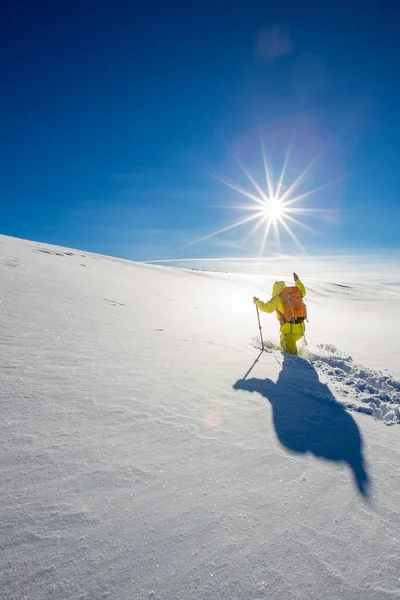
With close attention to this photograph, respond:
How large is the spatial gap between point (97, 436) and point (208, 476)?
1.08 m

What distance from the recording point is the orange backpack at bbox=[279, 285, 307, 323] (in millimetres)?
7267

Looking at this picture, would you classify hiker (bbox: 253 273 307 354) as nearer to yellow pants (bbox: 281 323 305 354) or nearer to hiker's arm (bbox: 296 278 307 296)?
yellow pants (bbox: 281 323 305 354)

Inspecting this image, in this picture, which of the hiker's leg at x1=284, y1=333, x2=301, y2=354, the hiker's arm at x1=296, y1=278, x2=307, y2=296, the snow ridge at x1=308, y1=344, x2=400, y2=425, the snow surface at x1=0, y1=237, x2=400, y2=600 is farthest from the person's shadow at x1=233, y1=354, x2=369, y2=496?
the hiker's arm at x1=296, y1=278, x2=307, y2=296

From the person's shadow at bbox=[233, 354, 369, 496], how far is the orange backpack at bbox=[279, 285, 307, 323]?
6.02ft

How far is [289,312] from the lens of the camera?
727 centimetres

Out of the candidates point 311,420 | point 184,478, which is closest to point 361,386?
point 311,420

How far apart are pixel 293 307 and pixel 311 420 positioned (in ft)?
12.2

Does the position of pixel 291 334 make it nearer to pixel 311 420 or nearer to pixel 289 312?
pixel 289 312

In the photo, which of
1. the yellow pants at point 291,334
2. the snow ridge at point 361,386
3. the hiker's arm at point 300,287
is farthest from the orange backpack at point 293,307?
the snow ridge at point 361,386

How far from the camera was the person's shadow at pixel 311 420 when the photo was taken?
3.13 m

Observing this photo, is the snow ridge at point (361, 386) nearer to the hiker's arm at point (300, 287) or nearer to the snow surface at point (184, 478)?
the snow surface at point (184, 478)

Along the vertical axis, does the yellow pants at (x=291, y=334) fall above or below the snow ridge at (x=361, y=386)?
above

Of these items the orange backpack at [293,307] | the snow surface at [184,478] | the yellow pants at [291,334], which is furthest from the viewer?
the yellow pants at [291,334]

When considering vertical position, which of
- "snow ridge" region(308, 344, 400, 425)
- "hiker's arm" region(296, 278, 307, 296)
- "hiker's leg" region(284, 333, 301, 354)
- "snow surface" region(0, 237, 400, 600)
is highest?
"hiker's arm" region(296, 278, 307, 296)
